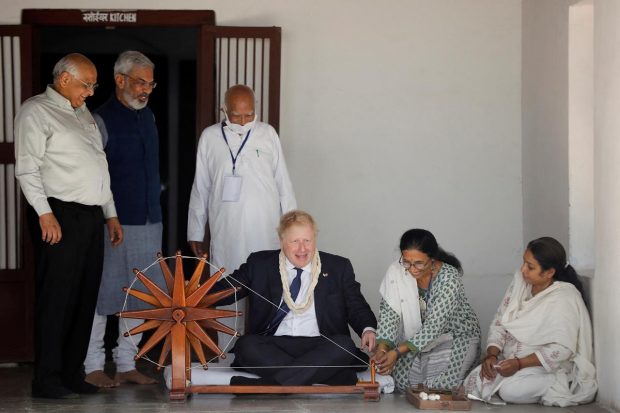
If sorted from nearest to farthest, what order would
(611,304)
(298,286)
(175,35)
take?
(611,304), (298,286), (175,35)

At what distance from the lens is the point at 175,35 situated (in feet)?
32.8

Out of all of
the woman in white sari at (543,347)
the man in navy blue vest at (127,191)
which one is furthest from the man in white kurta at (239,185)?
the woman in white sari at (543,347)

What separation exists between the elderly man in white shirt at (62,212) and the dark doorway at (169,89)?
439 cm

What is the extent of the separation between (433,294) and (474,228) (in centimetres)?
139

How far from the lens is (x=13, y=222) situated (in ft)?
22.2

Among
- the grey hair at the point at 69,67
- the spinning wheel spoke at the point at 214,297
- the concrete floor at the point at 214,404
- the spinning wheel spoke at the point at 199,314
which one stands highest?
the grey hair at the point at 69,67

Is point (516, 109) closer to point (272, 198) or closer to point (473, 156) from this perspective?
point (473, 156)

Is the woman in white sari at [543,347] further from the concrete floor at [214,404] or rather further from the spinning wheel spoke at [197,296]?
the spinning wheel spoke at [197,296]

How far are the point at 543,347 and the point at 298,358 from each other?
1.20m

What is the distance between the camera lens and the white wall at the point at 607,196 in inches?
207

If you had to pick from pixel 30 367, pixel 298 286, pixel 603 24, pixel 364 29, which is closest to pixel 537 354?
pixel 298 286

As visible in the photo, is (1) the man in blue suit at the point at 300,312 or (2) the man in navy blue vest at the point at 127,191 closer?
(1) the man in blue suit at the point at 300,312

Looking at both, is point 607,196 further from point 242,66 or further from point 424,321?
point 242,66

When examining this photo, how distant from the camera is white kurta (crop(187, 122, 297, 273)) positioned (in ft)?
20.3
